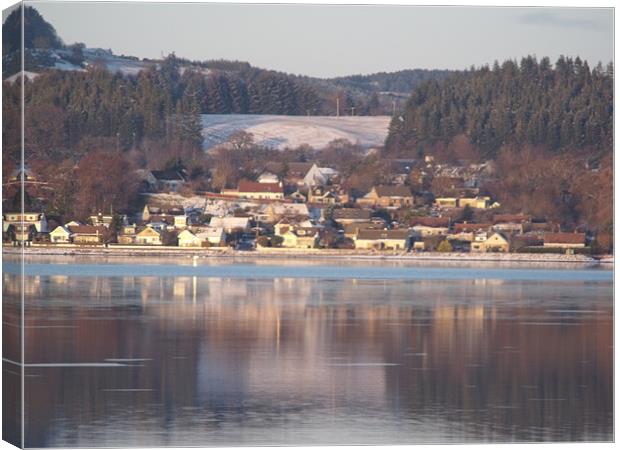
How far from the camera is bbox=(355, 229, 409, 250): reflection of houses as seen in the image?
2021cm

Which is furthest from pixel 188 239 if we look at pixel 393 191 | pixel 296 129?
pixel 393 191

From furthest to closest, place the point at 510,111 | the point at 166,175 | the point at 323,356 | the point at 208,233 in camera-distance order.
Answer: the point at 208,233, the point at 166,175, the point at 510,111, the point at 323,356

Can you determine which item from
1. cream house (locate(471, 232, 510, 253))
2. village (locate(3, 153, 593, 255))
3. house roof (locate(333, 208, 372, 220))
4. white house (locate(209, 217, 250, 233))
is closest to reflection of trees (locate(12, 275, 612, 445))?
village (locate(3, 153, 593, 255))

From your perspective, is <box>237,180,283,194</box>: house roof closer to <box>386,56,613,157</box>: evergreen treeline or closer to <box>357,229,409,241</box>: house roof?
<box>357,229,409,241</box>: house roof

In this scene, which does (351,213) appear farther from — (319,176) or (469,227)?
(469,227)

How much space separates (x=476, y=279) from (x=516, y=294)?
226cm

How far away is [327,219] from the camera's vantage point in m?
20.9

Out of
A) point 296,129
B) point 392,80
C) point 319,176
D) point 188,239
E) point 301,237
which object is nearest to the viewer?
point 392,80

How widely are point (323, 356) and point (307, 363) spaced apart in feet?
1.42

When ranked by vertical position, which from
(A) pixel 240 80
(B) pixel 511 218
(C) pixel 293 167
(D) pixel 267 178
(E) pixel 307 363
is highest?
(A) pixel 240 80

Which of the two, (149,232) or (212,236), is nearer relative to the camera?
(149,232)

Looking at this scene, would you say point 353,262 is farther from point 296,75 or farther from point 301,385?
point 301,385

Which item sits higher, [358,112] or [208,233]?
[358,112]

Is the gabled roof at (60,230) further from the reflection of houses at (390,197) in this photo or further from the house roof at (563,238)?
the house roof at (563,238)
